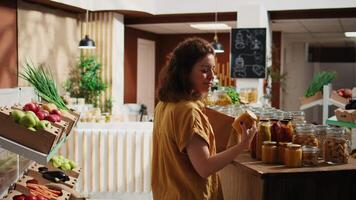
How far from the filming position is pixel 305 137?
7.27ft

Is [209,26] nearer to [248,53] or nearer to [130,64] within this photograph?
[130,64]

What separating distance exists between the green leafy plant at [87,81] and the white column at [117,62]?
326 millimetres

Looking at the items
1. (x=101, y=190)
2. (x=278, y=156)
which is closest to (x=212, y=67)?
(x=278, y=156)

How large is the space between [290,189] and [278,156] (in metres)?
0.20

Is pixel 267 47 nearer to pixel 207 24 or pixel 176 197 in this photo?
pixel 207 24

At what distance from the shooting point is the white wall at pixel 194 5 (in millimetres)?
8055

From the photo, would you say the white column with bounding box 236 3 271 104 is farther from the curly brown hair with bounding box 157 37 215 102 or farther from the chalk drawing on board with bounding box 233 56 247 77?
the curly brown hair with bounding box 157 37 215 102

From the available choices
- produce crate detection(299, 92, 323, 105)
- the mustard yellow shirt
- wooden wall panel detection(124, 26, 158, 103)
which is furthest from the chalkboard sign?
the mustard yellow shirt

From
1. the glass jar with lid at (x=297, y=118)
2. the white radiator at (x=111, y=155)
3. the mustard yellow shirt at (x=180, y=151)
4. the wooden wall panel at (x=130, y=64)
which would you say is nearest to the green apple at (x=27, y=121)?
the mustard yellow shirt at (x=180, y=151)

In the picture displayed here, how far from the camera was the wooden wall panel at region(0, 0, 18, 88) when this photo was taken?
7.12 metres

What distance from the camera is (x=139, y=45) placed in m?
11.4

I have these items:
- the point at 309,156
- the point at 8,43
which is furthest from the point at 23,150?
the point at 8,43

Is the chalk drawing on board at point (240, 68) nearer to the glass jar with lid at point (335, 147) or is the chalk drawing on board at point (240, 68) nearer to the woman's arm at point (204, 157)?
the glass jar with lid at point (335, 147)

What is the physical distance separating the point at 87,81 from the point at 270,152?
7064mm
